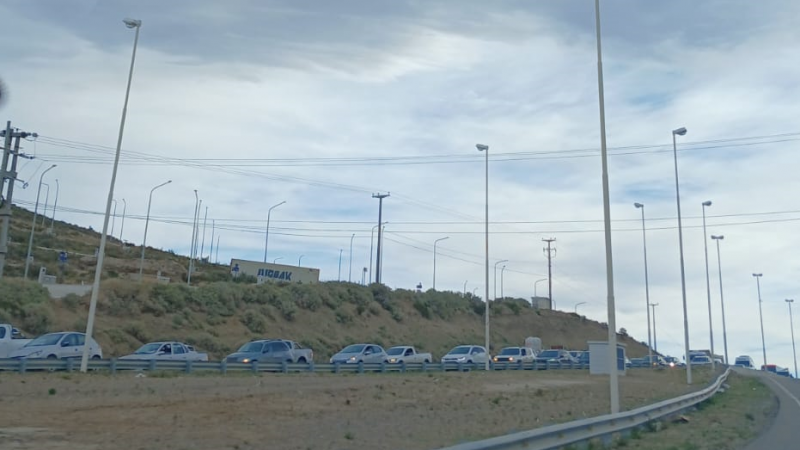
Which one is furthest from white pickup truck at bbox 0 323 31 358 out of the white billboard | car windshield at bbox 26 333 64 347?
the white billboard

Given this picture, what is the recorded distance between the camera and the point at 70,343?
117ft

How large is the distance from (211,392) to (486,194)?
27.7m

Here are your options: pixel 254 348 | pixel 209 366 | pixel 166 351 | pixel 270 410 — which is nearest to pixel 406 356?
pixel 254 348

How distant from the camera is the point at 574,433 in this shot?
14.0 meters

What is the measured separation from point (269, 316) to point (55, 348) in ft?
112

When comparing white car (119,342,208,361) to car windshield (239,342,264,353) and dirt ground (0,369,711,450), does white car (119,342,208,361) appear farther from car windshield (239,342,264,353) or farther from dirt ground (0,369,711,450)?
dirt ground (0,369,711,450)

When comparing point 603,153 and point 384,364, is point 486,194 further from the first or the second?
point 603,153

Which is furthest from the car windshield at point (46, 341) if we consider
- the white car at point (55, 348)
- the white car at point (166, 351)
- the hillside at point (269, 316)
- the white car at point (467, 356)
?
the white car at point (467, 356)

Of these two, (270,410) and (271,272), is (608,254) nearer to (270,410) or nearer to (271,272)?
(270,410)

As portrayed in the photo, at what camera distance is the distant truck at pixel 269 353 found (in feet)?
Result: 136

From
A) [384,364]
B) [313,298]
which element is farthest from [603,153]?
[313,298]

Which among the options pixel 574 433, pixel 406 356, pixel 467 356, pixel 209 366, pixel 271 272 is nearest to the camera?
pixel 574 433

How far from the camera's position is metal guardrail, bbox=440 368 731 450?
11.2 meters

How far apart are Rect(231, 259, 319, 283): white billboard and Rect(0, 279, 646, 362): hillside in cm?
580
